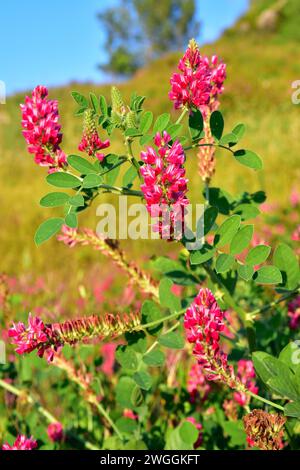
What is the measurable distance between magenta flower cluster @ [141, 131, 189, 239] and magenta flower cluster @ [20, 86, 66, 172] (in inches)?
8.6

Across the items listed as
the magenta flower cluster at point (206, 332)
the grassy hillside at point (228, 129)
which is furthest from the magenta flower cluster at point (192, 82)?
the grassy hillside at point (228, 129)

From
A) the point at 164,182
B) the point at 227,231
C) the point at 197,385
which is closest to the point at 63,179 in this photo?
the point at 164,182

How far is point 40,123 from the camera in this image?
1049 millimetres

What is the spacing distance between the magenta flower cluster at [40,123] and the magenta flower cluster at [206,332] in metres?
0.41

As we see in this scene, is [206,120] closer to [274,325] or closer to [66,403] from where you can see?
[274,325]

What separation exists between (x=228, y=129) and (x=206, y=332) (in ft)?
35.2

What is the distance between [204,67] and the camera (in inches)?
40.6

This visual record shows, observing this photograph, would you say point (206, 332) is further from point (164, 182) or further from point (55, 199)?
point (55, 199)

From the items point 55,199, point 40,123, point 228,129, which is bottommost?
point 55,199

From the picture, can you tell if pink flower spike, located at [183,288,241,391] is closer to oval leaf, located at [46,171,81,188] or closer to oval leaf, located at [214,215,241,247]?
oval leaf, located at [214,215,241,247]

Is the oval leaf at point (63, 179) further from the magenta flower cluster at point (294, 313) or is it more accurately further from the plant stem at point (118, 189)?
the magenta flower cluster at point (294, 313)

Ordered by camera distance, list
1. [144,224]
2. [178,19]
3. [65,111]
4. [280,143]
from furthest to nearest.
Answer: [178,19], [65,111], [280,143], [144,224]

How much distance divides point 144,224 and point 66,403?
1187 millimetres

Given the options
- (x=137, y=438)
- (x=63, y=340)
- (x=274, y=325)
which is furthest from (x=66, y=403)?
(x=63, y=340)
